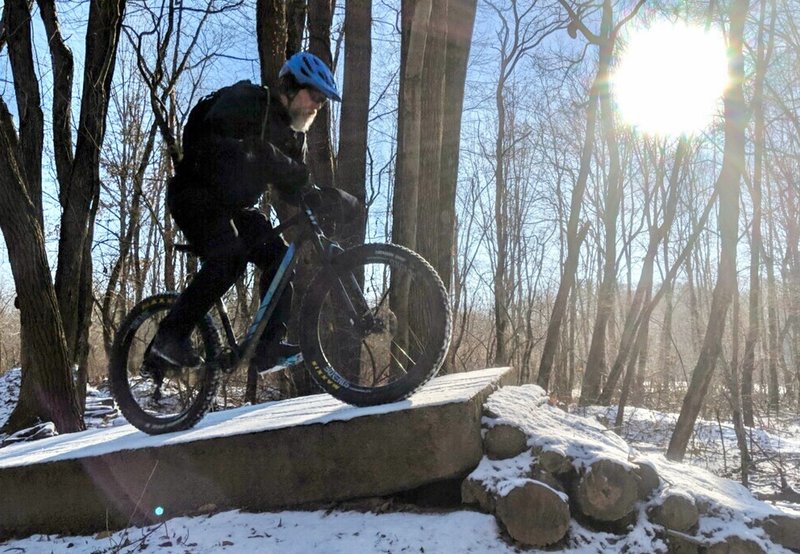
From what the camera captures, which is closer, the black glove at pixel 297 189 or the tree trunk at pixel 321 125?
the black glove at pixel 297 189

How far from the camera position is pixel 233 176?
9.89 feet

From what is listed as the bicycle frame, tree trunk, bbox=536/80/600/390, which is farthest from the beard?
tree trunk, bbox=536/80/600/390

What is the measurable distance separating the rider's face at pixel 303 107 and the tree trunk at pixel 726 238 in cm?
473

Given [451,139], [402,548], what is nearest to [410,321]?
[451,139]

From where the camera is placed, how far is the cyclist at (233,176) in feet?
9.66

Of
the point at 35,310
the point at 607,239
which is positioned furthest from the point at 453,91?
the point at 607,239

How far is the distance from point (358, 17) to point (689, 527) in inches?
255

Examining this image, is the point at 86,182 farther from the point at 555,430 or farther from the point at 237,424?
the point at 555,430

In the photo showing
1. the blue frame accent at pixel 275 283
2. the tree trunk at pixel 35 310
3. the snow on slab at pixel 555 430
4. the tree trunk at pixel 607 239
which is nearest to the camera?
the snow on slab at pixel 555 430

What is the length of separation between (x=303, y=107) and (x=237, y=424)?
184 centimetres

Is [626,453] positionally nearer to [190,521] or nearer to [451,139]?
[190,521]

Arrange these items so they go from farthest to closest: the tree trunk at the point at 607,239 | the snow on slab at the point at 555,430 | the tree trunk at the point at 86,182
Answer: the tree trunk at the point at 607,239
the tree trunk at the point at 86,182
the snow on slab at the point at 555,430

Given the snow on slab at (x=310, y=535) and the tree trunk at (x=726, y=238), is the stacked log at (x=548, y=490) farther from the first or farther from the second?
the tree trunk at (x=726, y=238)

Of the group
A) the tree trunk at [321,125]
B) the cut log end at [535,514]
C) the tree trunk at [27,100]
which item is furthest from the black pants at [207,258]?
the tree trunk at [27,100]
